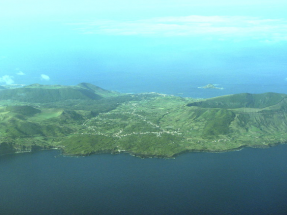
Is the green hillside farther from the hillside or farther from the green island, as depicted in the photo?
the hillside

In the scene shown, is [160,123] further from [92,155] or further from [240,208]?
[240,208]

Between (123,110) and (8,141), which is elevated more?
(123,110)

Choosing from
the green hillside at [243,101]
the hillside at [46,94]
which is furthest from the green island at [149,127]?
the hillside at [46,94]

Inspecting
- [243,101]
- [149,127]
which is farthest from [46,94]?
[243,101]

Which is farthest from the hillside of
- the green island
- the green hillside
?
the green hillside

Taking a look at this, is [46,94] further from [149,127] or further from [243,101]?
[243,101]

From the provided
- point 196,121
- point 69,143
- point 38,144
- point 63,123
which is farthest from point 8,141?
point 196,121

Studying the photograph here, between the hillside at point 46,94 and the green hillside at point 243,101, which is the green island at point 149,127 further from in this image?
the hillside at point 46,94

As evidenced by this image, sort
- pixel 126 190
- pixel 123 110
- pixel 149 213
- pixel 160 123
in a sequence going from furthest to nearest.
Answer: pixel 123 110 → pixel 160 123 → pixel 126 190 → pixel 149 213

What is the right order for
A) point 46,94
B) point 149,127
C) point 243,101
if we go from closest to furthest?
point 149,127, point 243,101, point 46,94
